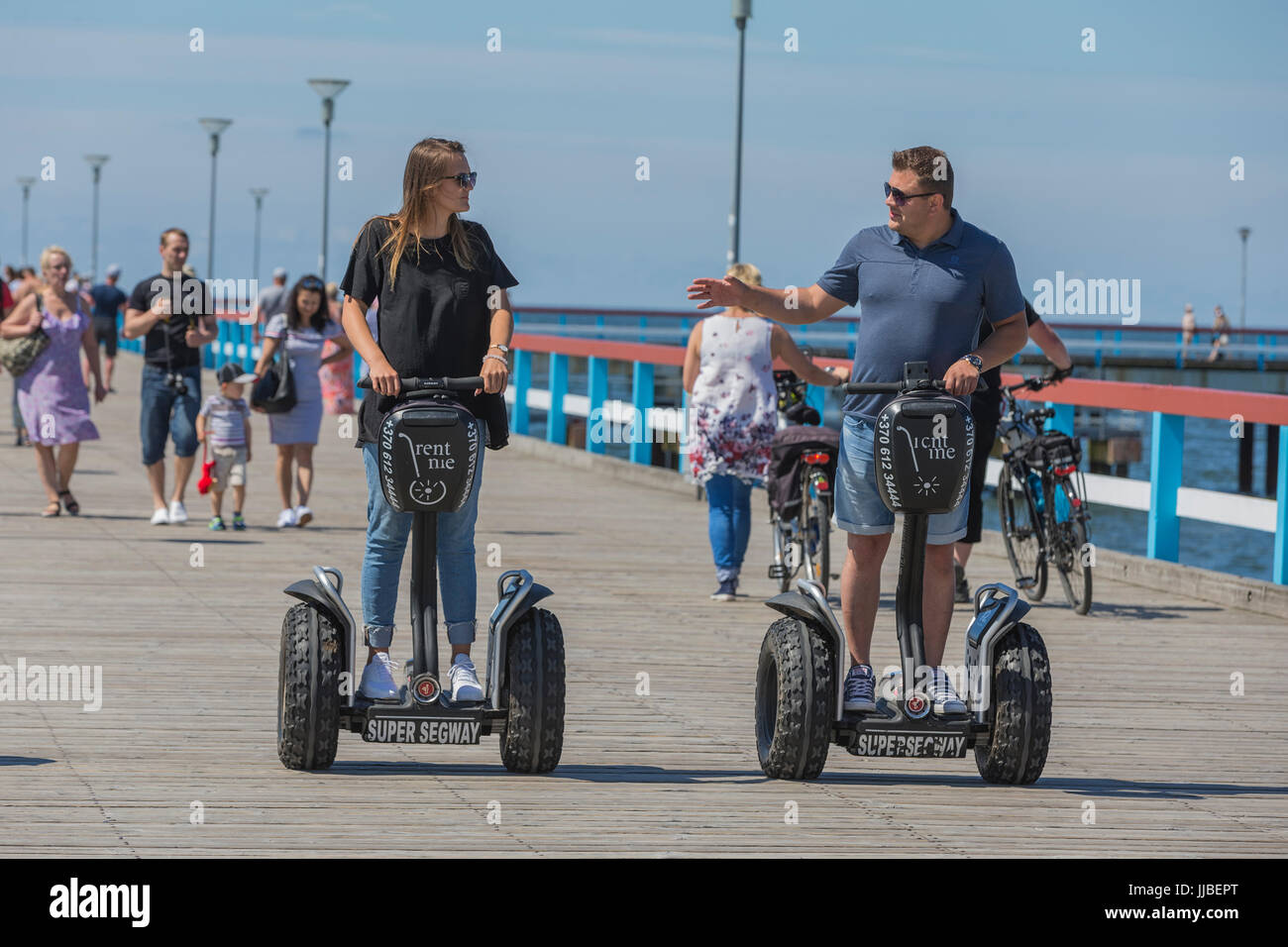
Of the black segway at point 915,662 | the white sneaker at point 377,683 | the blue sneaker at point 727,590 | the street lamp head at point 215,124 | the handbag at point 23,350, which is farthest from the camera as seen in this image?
the street lamp head at point 215,124

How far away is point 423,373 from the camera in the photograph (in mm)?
5867

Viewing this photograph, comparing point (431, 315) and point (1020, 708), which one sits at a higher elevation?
point (431, 315)

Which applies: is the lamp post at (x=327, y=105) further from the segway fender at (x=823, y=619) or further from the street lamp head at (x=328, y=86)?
the segway fender at (x=823, y=619)

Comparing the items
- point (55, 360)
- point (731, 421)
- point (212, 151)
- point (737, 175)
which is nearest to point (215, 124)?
point (212, 151)

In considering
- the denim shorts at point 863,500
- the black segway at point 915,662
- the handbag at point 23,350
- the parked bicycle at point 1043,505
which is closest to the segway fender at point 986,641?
the black segway at point 915,662

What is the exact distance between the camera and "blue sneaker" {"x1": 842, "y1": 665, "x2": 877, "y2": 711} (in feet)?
19.3

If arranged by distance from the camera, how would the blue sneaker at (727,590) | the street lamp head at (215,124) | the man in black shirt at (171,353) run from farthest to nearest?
the street lamp head at (215,124), the man in black shirt at (171,353), the blue sneaker at (727,590)

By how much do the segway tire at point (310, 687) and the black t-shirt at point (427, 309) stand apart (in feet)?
1.80

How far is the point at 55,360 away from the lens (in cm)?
1327

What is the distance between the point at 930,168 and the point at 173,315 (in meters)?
7.61

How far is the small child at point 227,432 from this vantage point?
12938mm

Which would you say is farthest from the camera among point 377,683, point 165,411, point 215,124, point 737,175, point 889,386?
point 215,124

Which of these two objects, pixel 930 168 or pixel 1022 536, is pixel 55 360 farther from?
pixel 930 168
